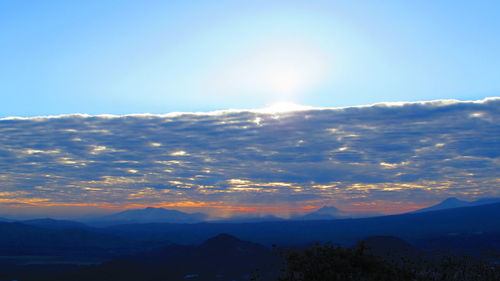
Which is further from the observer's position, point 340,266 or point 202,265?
point 202,265

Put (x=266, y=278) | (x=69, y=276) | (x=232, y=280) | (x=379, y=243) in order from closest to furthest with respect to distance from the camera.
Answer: (x=266, y=278)
(x=232, y=280)
(x=69, y=276)
(x=379, y=243)

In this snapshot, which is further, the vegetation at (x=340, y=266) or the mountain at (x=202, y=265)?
the mountain at (x=202, y=265)

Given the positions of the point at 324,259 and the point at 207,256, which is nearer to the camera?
A: the point at 324,259

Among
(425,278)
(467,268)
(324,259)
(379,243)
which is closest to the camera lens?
(324,259)

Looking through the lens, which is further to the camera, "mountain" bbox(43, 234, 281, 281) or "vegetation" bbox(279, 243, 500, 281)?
"mountain" bbox(43, 234, 281, 281)

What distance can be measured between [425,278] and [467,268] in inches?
269

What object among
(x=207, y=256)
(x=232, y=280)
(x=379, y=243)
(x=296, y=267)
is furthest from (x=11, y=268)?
(x=296, y=267)

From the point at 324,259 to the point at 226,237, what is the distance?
17517cm

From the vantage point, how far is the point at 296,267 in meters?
26.3

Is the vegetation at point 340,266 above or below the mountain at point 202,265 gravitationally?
above

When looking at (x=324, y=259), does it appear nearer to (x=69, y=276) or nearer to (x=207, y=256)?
(x=69, y=276)

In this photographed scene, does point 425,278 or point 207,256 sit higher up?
point 425,278

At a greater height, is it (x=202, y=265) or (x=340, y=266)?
(x=340, y=266)

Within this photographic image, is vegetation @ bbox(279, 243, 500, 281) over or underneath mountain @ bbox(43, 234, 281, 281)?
over
